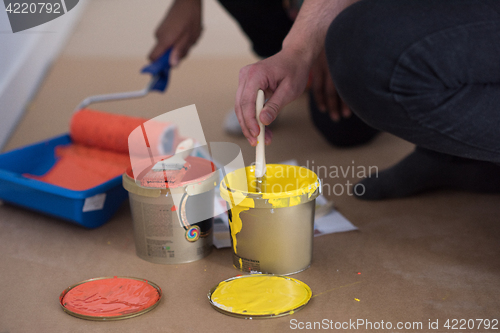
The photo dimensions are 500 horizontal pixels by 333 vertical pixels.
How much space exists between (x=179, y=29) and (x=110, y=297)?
85 centimetres

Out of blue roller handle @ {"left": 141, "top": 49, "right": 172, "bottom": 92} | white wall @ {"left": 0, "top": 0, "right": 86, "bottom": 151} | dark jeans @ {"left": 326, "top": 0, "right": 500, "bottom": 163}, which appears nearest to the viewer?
dark jeans @ {"left": 326, "top": 0, "right": 500, "bottom": 163}

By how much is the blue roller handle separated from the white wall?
49 centimetres

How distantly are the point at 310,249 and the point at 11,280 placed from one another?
1.74ft

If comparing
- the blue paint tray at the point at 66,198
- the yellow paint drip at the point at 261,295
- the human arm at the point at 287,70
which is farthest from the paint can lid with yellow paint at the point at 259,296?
the blue paint tray at the point at 66,198

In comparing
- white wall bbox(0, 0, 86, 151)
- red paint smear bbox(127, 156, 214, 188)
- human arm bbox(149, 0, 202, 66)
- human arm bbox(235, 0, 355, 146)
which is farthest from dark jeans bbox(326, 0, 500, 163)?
white wall bbox(0, 0, 86, 151)

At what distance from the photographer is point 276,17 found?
155 centimetres

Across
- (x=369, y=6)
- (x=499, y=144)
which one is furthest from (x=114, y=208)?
(x=499, y=144)

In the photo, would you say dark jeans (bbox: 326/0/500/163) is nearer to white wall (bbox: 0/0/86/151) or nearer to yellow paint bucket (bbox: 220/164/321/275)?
yellow paint bucket (bbox: 220/164/321/275)

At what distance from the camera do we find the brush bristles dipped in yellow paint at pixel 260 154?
803mm

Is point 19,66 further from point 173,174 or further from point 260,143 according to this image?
point 260,143

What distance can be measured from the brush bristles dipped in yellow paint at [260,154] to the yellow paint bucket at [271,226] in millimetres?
40

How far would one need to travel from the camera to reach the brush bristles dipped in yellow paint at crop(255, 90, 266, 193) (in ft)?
2.64

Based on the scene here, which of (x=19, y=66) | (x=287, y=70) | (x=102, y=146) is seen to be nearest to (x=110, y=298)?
(x=287, y=70)

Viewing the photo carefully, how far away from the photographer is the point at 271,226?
31.7 inches
